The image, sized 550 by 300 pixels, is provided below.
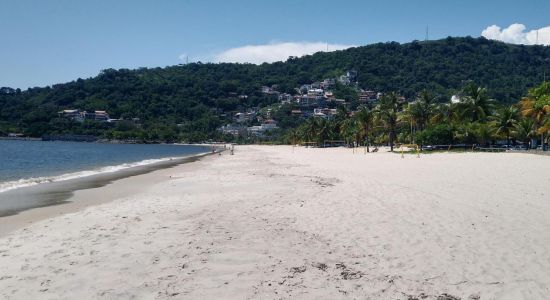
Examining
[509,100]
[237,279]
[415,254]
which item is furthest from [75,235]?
[509,100]

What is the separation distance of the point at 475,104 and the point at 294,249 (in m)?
56.7

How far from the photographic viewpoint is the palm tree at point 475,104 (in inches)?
2186

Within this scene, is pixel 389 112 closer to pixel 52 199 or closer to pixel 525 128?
pixel 525 128

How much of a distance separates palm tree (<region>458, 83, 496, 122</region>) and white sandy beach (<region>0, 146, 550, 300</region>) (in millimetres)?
46817

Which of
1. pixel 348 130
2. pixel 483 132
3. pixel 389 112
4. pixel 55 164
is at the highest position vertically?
pixel 389 112

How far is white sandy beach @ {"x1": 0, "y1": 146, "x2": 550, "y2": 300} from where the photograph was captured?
5.74m

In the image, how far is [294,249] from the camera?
7.63 metres

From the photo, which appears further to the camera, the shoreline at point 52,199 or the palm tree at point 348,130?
the palm tree at point 348,130

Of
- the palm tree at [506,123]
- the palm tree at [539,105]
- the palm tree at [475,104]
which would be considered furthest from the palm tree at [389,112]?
the palm tree at [539,105]

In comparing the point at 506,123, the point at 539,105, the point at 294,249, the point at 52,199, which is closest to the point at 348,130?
the point at 506,123

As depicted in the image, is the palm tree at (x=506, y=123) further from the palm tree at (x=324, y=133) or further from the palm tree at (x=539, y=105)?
the palm tree at (x=324, y=133)

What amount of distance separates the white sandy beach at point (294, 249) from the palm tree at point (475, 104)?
46.8 meters

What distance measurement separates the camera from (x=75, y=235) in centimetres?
910

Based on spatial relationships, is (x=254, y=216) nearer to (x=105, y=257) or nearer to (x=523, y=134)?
(x=105, y=257)
